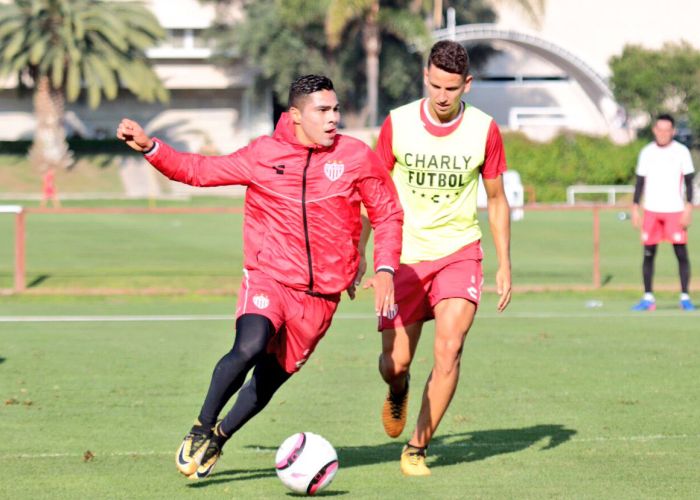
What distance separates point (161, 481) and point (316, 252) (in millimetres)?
1474

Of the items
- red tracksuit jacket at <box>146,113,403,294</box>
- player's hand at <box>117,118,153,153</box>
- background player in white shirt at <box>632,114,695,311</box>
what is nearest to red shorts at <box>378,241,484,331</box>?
red tracksuit jacket at <box>146,113,403,294</box>

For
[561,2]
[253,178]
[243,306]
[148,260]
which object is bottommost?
[148,260]

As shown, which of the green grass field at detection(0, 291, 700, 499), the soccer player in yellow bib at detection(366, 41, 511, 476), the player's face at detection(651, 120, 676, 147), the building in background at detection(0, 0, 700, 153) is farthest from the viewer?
the building in background at detection(0, 0, 700, 153)

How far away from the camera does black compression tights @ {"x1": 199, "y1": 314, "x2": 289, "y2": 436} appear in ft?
22.4

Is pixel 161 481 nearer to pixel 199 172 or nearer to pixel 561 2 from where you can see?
pixel 199 172

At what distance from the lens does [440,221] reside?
7762 millimetres

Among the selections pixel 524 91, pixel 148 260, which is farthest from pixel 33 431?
pixel 524 91

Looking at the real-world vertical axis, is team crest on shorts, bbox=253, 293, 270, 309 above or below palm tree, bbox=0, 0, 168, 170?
below

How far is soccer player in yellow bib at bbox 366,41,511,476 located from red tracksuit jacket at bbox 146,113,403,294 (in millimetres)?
616

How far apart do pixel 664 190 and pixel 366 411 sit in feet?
26.4

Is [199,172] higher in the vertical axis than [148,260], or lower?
higher

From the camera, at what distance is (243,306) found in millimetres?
7016

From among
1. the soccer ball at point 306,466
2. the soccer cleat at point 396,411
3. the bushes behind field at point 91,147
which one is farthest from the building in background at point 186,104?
the soccer ball at point 306,466

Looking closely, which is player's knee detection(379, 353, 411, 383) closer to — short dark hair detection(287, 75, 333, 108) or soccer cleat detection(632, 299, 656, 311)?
short dark hair detection(287, 75, 333, 108)
